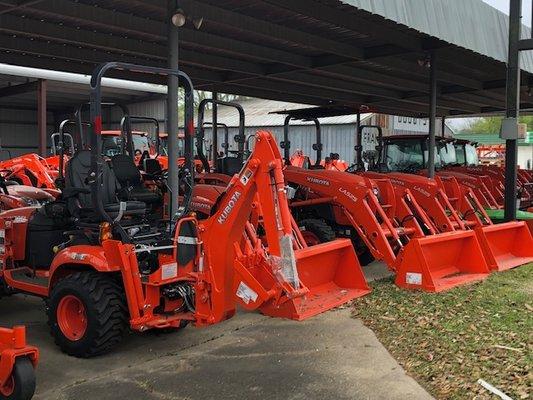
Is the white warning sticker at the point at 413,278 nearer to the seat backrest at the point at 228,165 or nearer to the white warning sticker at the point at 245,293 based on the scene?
the seat backrest at the point at 228,165

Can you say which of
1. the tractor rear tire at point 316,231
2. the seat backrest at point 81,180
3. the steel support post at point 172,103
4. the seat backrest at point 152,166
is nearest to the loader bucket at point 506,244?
the tractor rear tire at point 316,231

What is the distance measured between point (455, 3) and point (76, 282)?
7570 mm

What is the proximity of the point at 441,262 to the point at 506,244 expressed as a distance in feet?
6.37

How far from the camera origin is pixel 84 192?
18.2 feet

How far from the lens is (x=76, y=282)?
512 centimetres

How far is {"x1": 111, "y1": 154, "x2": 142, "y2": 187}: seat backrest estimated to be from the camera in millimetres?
6348

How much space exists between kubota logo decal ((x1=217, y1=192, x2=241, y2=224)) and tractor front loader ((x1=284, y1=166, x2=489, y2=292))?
10.5ft

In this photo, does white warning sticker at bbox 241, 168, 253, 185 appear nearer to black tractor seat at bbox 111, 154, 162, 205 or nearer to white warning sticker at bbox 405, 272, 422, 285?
black tractor seat at bbox 111, 154, 162, 205

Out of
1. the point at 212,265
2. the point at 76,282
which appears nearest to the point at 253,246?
the point at 212,265

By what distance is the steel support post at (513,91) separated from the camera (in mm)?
10133

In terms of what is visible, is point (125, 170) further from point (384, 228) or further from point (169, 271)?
point (384, 228)

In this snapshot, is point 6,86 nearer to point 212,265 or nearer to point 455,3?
point 455,3

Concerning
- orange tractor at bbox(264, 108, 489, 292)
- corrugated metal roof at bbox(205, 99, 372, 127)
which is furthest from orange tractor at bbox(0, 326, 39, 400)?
corrugated metal roof at bbox(205, 99, 372, 127)

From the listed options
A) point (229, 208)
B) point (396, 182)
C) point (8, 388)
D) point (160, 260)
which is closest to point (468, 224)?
point (396, 182)
